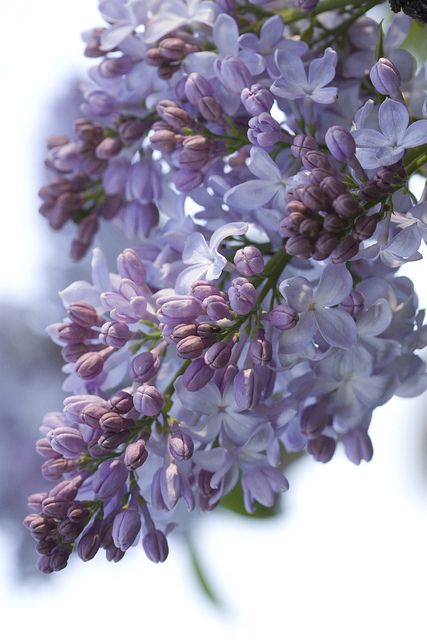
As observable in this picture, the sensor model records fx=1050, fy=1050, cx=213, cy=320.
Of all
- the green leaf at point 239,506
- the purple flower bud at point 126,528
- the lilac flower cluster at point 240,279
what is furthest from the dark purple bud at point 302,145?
the green leaf at point 239,506

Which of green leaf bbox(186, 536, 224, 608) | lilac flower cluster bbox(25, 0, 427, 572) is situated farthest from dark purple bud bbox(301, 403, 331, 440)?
green leaf bbox(186, 536, 224, 608)

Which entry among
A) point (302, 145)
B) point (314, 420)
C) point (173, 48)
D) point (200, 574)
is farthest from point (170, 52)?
point (200, 574)

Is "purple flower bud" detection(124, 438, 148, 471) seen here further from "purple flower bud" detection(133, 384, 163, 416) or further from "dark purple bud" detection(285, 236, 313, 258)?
"dark purple bud" detection(285, 236, 313, 258)

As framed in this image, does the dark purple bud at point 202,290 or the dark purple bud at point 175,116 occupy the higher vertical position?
the dark purple bud at point 175,116

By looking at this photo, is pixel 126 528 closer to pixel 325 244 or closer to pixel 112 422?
pixel 112 422

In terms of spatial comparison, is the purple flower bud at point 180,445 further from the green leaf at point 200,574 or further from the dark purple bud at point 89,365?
the green leaf at point 200,574

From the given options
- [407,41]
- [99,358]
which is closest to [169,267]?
[99,358]
